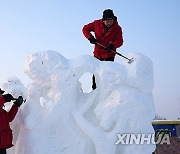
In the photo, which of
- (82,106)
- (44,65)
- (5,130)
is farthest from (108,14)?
(5,130)

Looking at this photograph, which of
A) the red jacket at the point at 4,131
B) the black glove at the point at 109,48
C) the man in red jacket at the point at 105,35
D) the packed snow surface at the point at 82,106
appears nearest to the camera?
the packed snow surface at the point at 82,106

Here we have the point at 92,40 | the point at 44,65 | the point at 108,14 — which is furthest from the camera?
the point at 92,40

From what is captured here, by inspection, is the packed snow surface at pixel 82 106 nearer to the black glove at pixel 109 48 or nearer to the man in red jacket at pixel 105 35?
the black glove at pixel 109 48

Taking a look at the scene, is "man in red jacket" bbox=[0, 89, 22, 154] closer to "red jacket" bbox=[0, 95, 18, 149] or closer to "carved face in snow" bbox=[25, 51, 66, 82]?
"red jacket" bbox=[0, 95, 18, 149]

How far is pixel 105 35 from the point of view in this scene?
16.5 ft

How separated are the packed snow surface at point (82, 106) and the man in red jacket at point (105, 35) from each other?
2.90 ft

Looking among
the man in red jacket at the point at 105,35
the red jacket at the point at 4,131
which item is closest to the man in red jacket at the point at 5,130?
the red jacket at the point at 4,131

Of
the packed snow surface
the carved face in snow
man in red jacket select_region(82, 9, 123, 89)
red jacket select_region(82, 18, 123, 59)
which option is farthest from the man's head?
the carved face in snow

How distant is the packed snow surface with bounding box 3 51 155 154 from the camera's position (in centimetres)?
385

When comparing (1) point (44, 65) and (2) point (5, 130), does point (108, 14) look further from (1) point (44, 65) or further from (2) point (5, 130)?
(2) point (5, 130)

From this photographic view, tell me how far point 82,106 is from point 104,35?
4.32 feet

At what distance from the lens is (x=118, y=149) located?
3.95 meters

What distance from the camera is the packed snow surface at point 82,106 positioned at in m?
3.85

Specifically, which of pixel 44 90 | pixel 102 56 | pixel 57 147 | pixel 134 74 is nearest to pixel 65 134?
pixel 57 147
